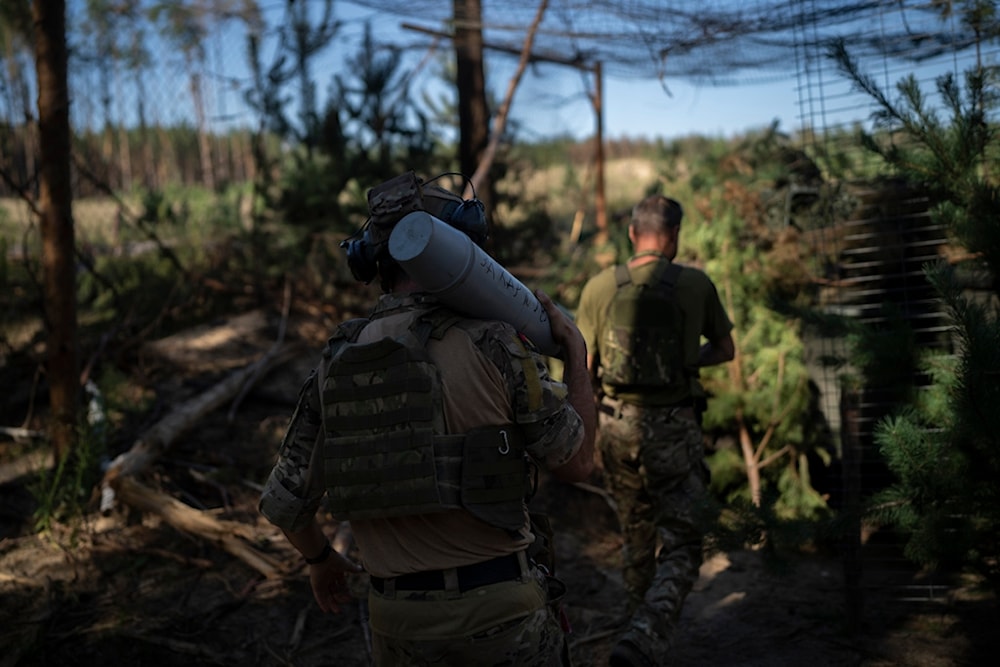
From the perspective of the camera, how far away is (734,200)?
21.7 ft

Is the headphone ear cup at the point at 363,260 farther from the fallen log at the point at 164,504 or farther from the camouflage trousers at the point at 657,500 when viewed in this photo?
the fallen log at the point at 164,504

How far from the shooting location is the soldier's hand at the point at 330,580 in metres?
2.54

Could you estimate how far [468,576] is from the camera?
215 cm

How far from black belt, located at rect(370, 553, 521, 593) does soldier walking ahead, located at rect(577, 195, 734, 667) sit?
6.71ft

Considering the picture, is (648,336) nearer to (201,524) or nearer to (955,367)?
(955,367)

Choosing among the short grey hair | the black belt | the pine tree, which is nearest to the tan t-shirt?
the black belt

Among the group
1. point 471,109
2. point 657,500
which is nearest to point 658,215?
point 657,500

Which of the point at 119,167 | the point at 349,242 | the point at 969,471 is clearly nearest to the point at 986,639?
the point at 969,471

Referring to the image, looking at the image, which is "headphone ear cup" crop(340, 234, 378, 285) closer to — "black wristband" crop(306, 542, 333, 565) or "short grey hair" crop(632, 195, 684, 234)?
"black wristband" crop(306, 542, 333, 565)

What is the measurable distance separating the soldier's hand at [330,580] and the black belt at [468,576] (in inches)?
15.7

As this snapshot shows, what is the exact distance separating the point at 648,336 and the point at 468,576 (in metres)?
2.25

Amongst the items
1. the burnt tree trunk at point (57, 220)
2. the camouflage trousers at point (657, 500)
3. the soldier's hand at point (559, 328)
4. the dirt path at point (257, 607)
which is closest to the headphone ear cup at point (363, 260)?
the soldier's hand at point (559, 328)

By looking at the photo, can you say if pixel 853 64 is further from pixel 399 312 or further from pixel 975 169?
pixel 399 312

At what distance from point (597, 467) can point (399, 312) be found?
4.69 meters
